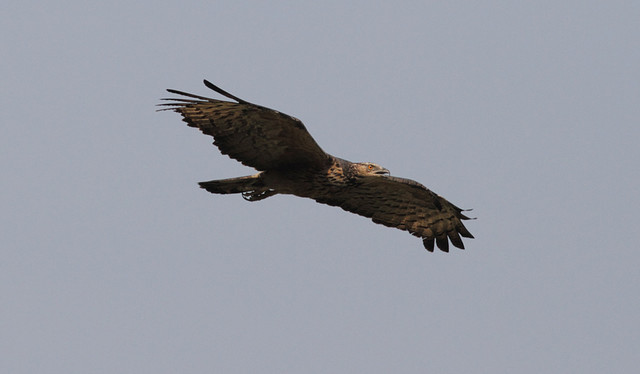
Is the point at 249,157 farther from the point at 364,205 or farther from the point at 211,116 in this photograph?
the point at 364,205

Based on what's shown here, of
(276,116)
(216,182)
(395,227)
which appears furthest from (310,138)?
(395,227)

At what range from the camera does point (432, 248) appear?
1648 centimetres

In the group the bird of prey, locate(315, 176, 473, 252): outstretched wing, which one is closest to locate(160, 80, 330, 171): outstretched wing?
the bird of prey

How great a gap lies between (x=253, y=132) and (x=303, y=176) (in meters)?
1.03

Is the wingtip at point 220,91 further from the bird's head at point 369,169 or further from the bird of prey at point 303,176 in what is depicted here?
the bird's head at point 369,169

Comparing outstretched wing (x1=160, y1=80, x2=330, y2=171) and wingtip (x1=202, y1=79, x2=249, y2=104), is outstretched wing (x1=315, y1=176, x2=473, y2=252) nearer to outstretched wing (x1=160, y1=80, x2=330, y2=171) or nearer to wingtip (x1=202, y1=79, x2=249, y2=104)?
outstretched wing (x1=160, y1=80, x2=330, y2=171)

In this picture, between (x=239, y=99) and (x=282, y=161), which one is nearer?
(x=239, y=99)

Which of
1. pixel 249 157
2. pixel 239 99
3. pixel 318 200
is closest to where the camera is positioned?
pixel 239 99

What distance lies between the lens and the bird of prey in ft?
45.3

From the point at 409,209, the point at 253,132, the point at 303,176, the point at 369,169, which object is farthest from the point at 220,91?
the point at 409,209

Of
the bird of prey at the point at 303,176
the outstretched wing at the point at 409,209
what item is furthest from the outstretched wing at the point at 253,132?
the outstretched wing at the point at 409,209

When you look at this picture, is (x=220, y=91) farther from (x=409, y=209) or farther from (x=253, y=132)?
(x=409, y=209)

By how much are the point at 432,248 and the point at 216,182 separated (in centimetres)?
371

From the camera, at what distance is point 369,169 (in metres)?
14.8
